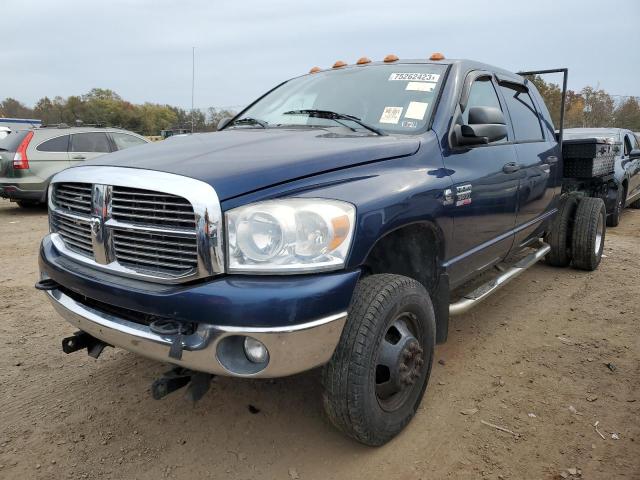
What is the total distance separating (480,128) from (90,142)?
8940mm

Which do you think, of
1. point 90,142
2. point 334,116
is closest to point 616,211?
point 334,116

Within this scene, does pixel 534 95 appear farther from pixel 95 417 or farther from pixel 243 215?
pixel 95 417

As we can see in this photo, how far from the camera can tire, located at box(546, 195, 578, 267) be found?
16.8 ft

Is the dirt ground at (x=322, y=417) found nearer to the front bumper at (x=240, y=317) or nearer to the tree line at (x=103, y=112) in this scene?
the front bumper at (x=240, y=317)

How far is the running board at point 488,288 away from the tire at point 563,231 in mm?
795

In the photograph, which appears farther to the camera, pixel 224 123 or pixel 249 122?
pixel 224 123

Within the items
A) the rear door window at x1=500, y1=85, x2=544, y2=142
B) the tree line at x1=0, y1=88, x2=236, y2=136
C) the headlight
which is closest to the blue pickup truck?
the headlight

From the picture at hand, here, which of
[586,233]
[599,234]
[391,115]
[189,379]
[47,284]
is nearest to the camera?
[189,379]

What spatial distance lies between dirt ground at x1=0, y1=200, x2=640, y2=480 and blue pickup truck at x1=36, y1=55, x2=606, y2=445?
287mm

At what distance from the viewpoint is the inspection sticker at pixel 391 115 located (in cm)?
286

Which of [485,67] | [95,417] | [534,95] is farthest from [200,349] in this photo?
[534,95]

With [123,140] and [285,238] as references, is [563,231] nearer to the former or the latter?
[285,238]

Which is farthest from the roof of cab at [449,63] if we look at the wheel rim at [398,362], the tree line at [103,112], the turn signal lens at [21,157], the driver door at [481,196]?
the tree line at [103,112]

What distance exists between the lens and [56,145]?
9289 millimetres
